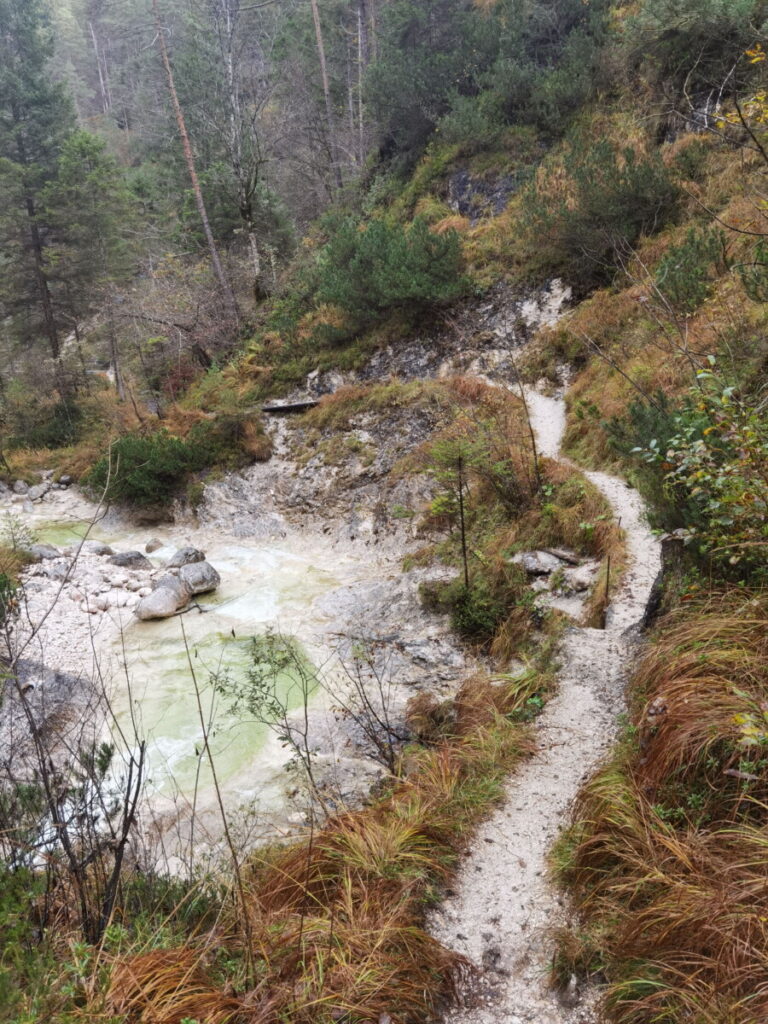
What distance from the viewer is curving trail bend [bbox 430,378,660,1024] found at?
8.84 ft

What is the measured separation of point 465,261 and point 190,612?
1165 centimetres

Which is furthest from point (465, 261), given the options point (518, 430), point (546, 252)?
point (518, 430)

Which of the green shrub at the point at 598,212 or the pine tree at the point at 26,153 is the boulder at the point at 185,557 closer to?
the green shrub at the point at 598,212

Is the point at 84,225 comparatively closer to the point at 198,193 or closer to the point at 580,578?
the point at 198,193

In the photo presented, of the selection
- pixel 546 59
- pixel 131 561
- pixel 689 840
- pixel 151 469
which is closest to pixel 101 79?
pixel 546 59

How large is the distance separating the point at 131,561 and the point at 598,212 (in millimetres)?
12042

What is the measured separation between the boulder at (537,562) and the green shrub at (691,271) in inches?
188

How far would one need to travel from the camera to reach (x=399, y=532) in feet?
35.6

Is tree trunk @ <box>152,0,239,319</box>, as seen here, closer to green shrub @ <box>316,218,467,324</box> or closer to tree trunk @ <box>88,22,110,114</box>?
green shrub @ <box>316,218,467,324</box>

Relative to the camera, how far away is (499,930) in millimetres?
3074

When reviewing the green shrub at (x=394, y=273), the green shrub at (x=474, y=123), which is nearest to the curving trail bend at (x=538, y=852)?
the green shrub at (x=394, y=273)

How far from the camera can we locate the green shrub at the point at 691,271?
894 cm

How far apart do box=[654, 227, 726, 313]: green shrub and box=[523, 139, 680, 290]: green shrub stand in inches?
62.4

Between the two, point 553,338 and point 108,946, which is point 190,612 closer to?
point 108,946
